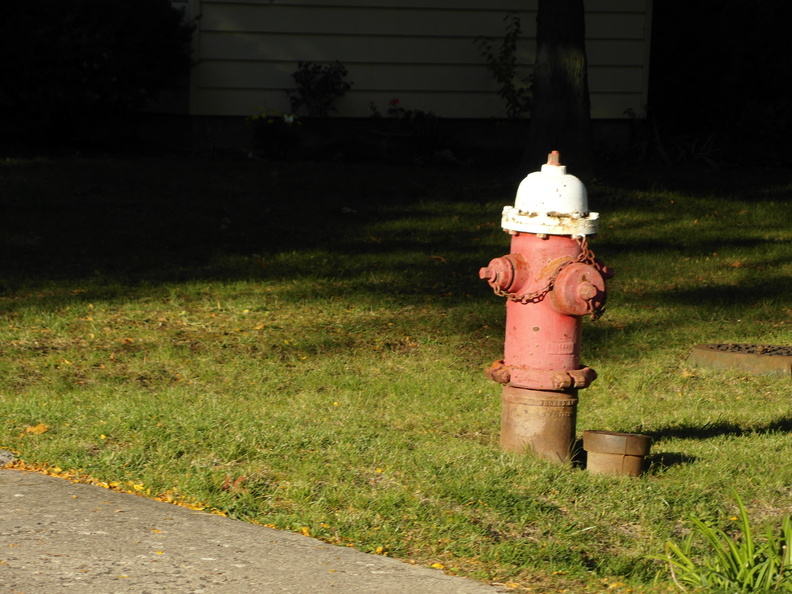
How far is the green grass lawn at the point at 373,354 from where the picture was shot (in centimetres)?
A: 409

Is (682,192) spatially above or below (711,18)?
below

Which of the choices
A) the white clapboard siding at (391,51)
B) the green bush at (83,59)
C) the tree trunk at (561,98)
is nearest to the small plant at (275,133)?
the white clapboard siding at (391,51)

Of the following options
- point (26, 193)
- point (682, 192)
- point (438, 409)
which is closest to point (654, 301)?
point (438, 409)

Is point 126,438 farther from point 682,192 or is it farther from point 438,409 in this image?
point 682,192

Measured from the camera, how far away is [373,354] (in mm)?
6855

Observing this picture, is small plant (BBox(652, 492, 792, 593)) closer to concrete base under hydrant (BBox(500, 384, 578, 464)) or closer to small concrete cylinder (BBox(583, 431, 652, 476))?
small concrete cylinder (BBox(583, 431, 652, 476))

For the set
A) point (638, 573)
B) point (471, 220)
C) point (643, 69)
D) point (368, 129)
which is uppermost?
point (643, 69)

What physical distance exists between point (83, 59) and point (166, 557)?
32.4 ft

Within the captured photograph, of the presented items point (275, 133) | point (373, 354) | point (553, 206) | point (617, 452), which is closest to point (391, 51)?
point (275, 133)

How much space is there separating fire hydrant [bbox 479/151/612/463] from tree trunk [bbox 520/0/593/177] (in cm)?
736

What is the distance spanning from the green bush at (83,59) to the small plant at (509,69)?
3.98m

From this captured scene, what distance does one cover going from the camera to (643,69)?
15312 millimetres

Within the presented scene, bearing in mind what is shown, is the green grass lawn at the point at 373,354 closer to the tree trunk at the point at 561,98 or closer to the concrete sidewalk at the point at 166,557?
the concrete sidewalk at the point at 166,557

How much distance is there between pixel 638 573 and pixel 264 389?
2.86m
